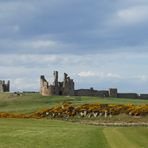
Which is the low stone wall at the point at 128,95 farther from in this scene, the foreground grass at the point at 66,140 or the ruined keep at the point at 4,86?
the foreground grass at the point at 66,140

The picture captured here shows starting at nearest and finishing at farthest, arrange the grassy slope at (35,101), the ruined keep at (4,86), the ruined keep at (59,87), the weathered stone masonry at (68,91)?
the grassy slope at (35,101) < the ruined keep at (59,87) < the weathered stone masonry at (68,91) < the ruined keep at (4,86)

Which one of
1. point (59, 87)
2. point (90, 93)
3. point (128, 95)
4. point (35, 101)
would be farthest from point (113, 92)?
point (35, 101)

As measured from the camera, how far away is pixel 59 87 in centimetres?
7575

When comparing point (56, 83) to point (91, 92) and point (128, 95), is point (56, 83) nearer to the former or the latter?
point (91, 92)

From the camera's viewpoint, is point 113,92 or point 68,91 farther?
point 113,92

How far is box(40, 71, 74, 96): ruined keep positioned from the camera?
2925 inches

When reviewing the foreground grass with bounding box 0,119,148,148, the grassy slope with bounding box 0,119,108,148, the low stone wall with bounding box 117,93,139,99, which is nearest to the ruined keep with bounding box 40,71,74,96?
the low stone wall with bounding box 117,93,139,99

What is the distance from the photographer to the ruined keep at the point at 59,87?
74.3m

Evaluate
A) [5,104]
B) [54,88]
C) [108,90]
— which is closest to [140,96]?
[108,90]

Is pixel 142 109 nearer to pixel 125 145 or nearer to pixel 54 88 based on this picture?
pixel 125 145

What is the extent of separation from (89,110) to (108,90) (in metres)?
29.7

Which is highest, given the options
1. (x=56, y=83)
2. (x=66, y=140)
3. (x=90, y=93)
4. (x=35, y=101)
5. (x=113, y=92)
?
(x=56, y=83)

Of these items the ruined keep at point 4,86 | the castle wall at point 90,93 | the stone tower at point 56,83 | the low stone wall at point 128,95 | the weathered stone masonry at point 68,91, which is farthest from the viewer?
the ruined keep at point 4,86

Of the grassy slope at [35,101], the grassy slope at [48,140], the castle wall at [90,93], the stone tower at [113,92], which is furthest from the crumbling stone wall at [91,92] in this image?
the grassy slope at [48,140]
